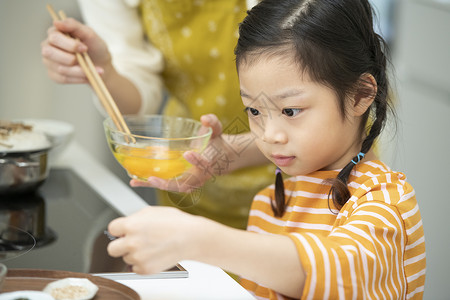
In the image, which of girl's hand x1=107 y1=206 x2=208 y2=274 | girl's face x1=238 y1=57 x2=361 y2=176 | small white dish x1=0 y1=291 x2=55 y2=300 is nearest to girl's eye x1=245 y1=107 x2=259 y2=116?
girl's face x1=238 y1=57 x2=361 y2=176

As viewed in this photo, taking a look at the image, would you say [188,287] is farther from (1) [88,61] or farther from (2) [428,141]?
(2) [428,141]

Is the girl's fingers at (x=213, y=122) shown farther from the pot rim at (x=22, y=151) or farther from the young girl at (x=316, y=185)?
Answer: the pot rim at (x=22, y=151)

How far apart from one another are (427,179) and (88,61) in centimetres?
145

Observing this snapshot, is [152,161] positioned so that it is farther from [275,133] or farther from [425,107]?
[425,107]

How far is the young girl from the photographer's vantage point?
0.61 m

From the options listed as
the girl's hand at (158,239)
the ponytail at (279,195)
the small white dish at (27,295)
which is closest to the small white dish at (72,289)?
the small white dish at (27,295)

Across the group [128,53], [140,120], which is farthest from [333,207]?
[128,53]

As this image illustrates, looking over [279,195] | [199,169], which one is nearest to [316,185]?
[279,195]

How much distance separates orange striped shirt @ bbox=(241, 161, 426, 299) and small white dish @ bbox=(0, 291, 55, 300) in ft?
0.92

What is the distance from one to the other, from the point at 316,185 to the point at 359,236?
0.22m

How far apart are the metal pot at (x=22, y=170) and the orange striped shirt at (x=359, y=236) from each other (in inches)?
17.4

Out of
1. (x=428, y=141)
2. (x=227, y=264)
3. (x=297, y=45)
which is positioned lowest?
(x=428, y=141)

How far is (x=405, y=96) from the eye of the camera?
219 centimetres

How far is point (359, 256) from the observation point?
2.14ft
